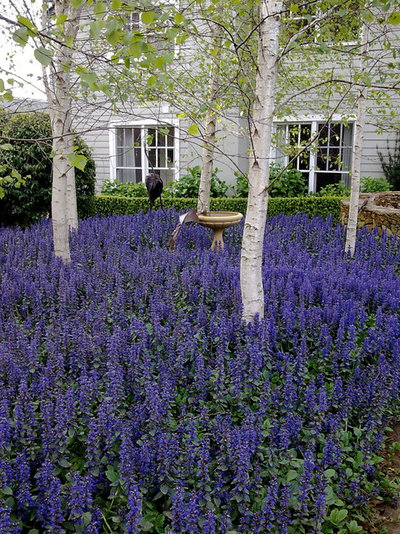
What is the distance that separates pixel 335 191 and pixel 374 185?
978 millimetres

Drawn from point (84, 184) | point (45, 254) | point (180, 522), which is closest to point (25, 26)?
point (180, 522)

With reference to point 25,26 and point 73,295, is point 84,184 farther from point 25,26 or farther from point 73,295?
point 25,26

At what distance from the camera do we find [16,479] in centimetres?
234

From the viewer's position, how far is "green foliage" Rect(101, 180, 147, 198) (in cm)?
1399

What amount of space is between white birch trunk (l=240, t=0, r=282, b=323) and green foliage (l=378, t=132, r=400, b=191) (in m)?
10.4

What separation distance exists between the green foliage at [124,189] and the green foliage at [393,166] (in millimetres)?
6411

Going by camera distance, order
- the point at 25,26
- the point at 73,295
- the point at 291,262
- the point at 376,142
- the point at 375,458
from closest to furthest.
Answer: the point at 25,26
the point at 375,458
the point at 73,295
the point at 291,262
the point at 376,142

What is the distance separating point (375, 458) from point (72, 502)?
179 centimetres

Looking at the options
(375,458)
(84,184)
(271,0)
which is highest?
(271,0)

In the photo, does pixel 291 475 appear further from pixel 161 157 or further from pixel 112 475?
pixel 161 157

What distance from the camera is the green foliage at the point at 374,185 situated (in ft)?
42.4

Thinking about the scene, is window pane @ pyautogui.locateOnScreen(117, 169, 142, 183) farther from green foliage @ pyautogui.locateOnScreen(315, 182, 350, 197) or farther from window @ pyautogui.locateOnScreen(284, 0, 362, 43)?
window @ pyautogui.locateOnScreen(284, 0, 362, 43)

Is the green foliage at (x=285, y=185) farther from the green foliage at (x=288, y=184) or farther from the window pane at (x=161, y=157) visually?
the window pane at (x=161, y=157)

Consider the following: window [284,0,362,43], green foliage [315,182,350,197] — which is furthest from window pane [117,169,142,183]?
window [284,0,362,43]
